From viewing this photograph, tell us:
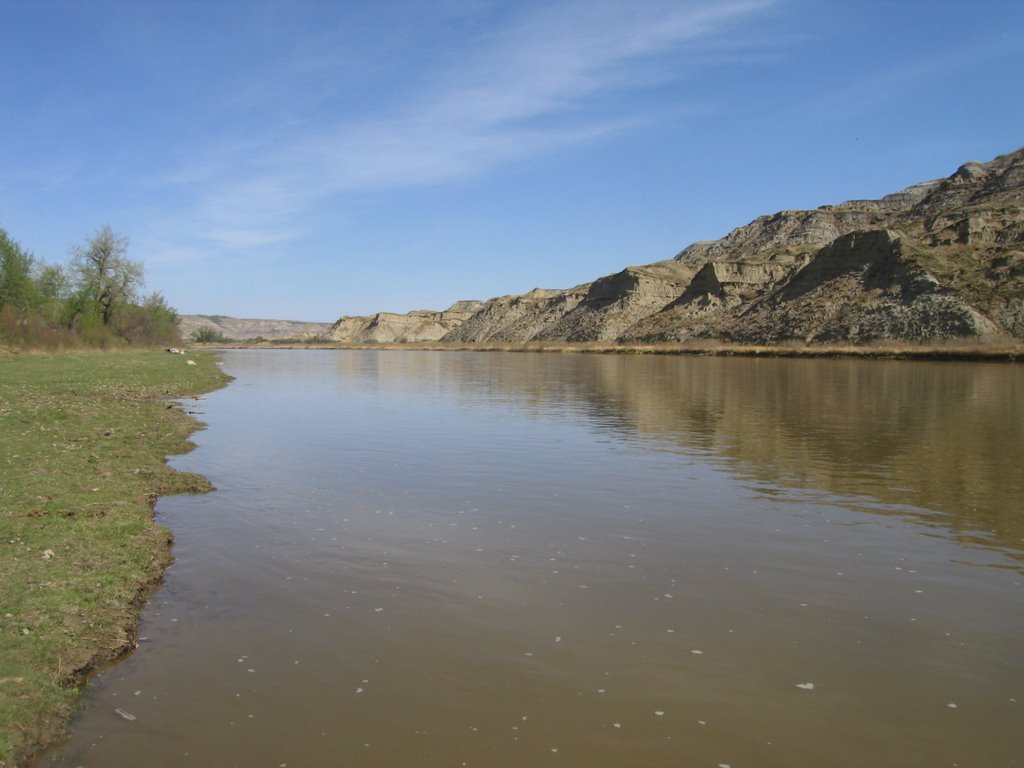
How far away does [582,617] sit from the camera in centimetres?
724

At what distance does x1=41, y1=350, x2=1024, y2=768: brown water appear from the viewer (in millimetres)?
5172

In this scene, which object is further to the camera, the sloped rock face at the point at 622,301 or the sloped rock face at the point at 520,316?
the sloped rock face at the point at 520,316

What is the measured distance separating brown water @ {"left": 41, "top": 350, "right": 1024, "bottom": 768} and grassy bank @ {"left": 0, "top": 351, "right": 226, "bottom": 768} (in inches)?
13.0

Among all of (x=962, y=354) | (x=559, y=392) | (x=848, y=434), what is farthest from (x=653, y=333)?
(x=848, y=434)

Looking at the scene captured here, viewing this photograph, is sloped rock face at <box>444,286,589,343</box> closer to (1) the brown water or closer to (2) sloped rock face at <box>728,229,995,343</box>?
(2) sloped rock face at <box>728,229,995,343</box>

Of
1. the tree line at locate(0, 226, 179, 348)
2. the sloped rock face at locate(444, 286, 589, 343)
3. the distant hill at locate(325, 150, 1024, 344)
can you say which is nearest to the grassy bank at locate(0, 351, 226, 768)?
the tree line at locate(0, 226, 179, 348)

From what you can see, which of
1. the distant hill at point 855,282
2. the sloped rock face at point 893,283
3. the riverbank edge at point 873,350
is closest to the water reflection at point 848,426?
the riverbank edge at point 873,350

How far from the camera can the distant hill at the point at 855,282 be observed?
73.1 meters

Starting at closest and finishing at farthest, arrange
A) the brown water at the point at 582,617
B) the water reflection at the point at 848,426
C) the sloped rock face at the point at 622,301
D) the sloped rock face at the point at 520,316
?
the brown water at the point at 582,617
the water reflection at the point at 848,426
the sloped rock face at the point at 622,301
the sloped rock face at the point at 520,316

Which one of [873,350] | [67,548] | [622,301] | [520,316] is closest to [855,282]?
[873,350]

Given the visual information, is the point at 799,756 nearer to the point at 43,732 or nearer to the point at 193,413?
the point at 43,732

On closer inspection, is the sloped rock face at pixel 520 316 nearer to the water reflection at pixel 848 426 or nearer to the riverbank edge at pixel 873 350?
the riverbank edge at pixel 873 350

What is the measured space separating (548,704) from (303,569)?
4255 millimetres

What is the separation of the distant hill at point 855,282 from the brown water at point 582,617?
67139 millimetres
